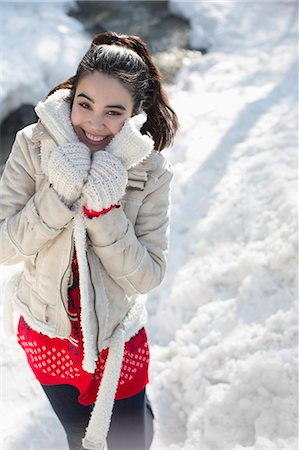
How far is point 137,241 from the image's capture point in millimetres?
1931

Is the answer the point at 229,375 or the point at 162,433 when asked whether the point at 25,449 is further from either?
the point at 229,375

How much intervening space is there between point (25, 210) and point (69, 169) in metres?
0.24

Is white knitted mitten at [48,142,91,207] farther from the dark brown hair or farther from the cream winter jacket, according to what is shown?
the dark brown hair

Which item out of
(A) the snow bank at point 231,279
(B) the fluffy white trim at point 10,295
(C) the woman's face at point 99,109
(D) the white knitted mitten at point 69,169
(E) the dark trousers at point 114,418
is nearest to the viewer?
(D) the white knitted mitten at point 69,169

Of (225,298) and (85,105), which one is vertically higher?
(85,105)

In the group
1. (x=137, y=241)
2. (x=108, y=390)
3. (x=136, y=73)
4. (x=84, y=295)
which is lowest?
(x=108, y=390)

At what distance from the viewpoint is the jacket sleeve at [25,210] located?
1810 millimetres

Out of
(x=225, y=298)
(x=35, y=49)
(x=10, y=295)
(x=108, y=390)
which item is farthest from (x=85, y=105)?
(x=35, y=49)

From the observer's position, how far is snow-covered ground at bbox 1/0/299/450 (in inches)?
107

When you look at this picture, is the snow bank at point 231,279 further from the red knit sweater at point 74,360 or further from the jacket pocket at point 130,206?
the jacket pocket at point 130,206

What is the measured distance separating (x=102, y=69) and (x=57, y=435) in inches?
70.4

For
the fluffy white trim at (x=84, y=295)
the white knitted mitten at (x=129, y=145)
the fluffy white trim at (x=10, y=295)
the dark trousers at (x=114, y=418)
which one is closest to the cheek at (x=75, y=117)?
the white knitted mitten at (x=129, y=145)

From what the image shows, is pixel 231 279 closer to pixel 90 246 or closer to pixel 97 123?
pixel 90 246

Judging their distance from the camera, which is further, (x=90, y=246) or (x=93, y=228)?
(x=90, y=246)
